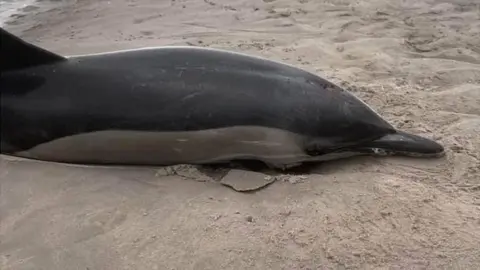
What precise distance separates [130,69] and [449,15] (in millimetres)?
3719

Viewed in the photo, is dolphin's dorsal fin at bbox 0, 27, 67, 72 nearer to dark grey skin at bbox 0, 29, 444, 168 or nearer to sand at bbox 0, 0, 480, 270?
dark grey skin at bbox 0, 29, 444, 168

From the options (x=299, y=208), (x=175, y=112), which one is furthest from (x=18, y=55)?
(x=299, y=208)

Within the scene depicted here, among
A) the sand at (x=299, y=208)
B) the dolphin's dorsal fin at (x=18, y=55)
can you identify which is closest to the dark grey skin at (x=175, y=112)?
the dolphin's dorsal fin at (x=18, y=55)

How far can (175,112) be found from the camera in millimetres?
3287

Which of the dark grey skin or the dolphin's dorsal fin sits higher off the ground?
the dolphin's dorsal fin

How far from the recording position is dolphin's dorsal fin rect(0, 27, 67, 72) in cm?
330

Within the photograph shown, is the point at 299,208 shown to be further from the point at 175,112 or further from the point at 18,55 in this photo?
the point at 18,55

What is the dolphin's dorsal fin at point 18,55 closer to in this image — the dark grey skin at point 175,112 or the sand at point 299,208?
the dark grey skin at point 175,112

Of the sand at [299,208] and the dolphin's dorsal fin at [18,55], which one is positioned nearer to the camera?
the sand at [299,208]

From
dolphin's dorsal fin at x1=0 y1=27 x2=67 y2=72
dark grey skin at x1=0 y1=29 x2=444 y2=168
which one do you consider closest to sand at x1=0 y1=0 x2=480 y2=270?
dark grey skin at x1=0 y1=29 x2=444 y2=168

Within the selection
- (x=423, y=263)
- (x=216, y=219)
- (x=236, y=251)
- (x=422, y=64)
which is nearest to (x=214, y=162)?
(x=216, y=219)

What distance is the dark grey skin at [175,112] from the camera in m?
3.29

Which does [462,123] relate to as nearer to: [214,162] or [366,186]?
[366,186]

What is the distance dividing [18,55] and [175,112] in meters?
0.91
